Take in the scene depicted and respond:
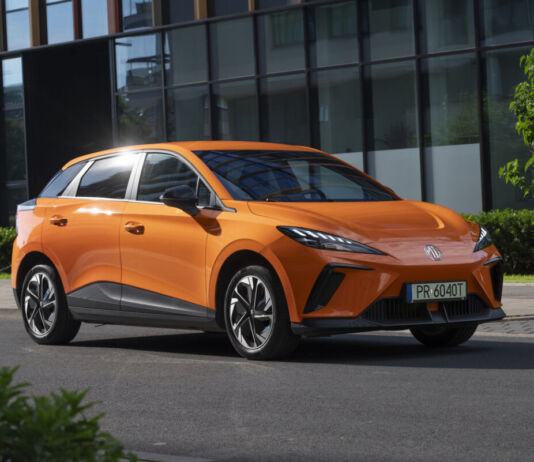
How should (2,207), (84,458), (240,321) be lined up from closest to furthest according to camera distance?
(84,458), (240,321), (2,207)

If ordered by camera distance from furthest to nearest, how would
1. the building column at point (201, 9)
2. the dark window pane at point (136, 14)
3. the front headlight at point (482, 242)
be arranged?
1. the dark window pane at point (136, 14)
2. the building column at point (201, 9)
3. the front headlight at point (482, 242)

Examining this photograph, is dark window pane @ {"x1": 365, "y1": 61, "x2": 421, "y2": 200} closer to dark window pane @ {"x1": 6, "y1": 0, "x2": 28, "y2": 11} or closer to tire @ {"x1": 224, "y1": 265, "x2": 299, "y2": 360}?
dark window pane @ {"x1": 6, "y1": 0, "x2": 28, "y2": 11}

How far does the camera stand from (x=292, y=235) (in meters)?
8.02

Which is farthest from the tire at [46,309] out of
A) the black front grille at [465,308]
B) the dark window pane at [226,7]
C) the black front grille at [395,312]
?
the dark window pane at [226,7]

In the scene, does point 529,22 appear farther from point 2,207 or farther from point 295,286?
point 2,207

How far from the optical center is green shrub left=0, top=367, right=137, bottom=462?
2705mm

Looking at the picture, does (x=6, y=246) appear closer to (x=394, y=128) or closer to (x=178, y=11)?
(x=178, y=11)

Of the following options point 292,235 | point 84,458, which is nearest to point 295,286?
point 292,235

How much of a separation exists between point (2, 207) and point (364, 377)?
23.8 meters

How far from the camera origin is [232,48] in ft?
79.1

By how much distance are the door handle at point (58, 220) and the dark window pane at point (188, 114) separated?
14.5m

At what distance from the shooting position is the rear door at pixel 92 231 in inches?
372

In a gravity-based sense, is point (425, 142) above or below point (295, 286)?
above

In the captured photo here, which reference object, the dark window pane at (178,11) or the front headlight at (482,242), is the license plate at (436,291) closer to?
the front headlight at (482,242)
